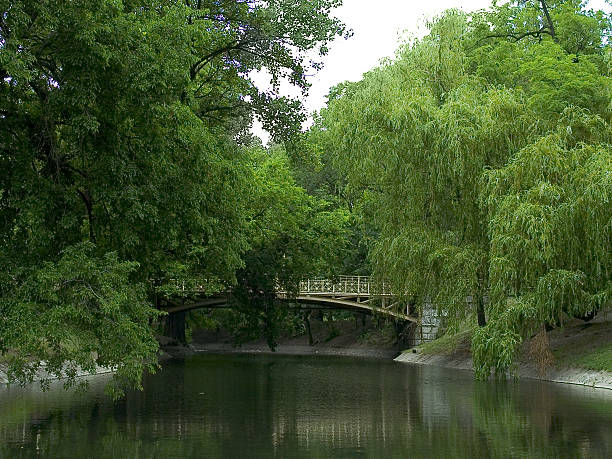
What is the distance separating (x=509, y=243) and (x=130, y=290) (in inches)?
550

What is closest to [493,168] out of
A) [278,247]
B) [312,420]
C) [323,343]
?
[312,420]

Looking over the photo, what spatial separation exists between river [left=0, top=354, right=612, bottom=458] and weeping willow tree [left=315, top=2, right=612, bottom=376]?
318 cm

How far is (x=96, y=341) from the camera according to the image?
14.4m

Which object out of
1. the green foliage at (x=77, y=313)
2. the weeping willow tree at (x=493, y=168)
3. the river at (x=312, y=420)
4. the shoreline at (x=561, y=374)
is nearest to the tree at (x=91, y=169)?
the green foliage at (x=77, y=313)

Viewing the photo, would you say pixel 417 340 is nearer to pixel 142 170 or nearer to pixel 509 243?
pixel 509 243

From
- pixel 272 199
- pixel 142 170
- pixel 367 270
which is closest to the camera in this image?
pixel 142 170

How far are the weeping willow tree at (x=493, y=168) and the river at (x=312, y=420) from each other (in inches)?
125

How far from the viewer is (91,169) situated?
16.2 m

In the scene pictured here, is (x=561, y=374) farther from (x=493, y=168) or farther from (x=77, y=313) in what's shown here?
(x=77, y=313)

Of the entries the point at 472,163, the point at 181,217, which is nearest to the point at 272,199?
the point at 472,163

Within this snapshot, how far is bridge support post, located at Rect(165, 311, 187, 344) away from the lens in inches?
2168

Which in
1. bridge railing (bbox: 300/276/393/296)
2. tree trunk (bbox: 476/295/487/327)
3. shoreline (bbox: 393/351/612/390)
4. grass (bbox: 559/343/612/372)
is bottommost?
shoreline (bbox: 393/351/612/390)

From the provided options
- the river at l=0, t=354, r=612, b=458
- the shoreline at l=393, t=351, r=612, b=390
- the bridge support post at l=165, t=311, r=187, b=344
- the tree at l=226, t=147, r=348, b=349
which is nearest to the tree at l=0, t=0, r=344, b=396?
the river at l=0, t=354, r=612, b=458

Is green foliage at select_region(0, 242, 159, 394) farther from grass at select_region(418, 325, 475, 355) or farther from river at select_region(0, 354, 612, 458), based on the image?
grass at select_region(418, 325, 475, 355)
